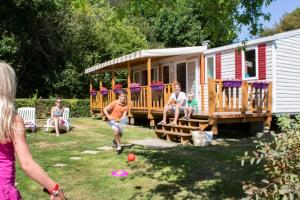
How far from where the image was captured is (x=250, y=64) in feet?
52.1

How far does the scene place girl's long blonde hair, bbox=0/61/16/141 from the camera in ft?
8.35

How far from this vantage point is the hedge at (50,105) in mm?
22156

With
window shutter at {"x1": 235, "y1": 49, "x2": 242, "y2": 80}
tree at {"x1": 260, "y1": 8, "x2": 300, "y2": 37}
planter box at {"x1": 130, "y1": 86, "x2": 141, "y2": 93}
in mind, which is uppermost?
tree at {"x1": 260, "y1": 8, "x2": 300, "y2": 37}

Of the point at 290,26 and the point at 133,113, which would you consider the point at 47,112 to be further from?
the point at 290,26

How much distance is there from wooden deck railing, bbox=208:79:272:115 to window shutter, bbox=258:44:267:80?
857mm

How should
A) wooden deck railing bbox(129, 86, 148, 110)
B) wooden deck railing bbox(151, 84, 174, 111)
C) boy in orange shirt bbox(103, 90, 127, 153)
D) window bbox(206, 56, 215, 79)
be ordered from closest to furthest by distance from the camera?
boy in orange shirt bbox(103, 90, 127, 153) < wooden deck railing bbox(151, 84, 174, 111) < wooden deck railing bbox(129, 86, 148, 110) < window bbox(206, 56, 215, 79)

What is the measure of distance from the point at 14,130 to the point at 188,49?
15106 millimetres

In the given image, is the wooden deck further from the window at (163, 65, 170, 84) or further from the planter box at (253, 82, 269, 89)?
the window at (163, 65, 170, 84)

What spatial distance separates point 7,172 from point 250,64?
46.2 feet

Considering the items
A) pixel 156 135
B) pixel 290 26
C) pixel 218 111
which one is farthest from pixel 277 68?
pixel 290 26

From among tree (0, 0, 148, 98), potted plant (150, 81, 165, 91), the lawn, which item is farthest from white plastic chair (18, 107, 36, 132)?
tree (0, 0, 148, 98)

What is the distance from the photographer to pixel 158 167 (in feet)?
26.3

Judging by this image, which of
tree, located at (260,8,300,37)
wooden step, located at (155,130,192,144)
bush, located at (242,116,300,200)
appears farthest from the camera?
tree, located at (260,8,300,37)

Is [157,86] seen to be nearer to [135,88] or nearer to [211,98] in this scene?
[135,88]
